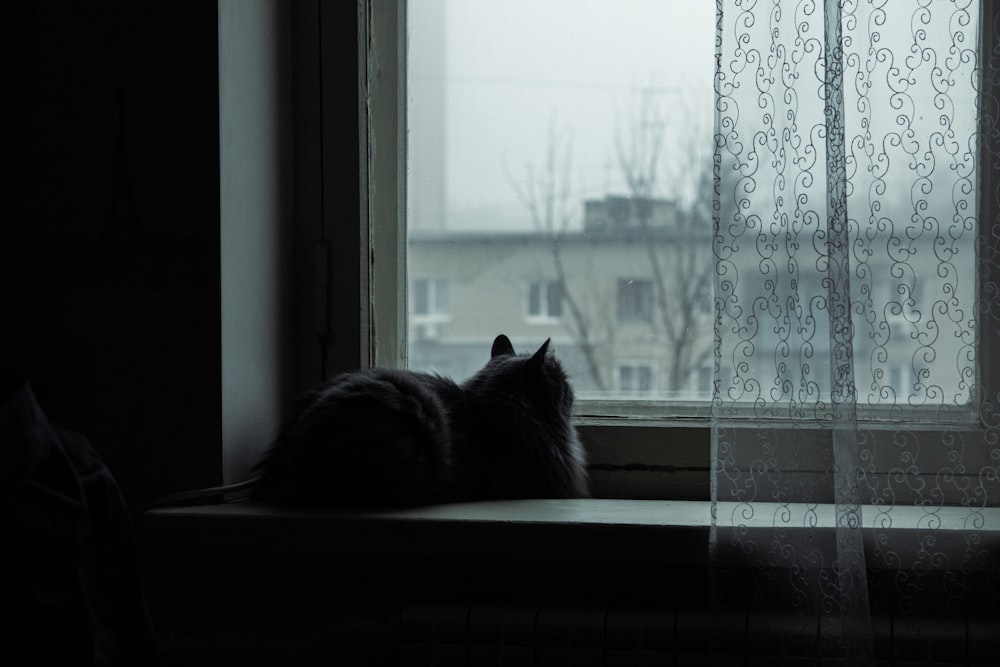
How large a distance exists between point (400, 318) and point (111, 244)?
0.44 m

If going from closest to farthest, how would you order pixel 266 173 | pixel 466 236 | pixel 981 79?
pixel 981 79 < pixel 266 173 < pixel 466 236

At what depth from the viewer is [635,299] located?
140cm

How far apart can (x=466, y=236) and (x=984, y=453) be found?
0.80 m

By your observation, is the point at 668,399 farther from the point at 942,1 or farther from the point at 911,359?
the point at 942,1

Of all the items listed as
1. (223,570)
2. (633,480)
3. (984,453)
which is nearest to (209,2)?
(223,570)

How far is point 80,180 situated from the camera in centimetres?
122

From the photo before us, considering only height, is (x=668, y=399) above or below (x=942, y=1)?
below

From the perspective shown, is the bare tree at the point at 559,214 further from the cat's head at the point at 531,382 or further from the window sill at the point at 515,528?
the window sill at the point at 515,528

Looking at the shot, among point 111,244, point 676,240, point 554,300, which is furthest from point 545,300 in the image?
point 111,244

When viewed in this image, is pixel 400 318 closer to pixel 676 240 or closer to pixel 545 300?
pixel 545 300

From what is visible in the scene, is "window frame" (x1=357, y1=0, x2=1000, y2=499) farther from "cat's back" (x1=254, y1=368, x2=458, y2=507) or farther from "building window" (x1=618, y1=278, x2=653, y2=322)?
"cat's back" (x1=254, y1=368, x2=458, y2=507)

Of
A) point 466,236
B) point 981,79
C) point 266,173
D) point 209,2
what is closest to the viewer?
point 981,79

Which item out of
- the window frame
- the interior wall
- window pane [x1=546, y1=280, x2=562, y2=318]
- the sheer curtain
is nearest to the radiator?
the sheer curtain

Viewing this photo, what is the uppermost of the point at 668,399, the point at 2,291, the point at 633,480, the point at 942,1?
the point at 942,1
